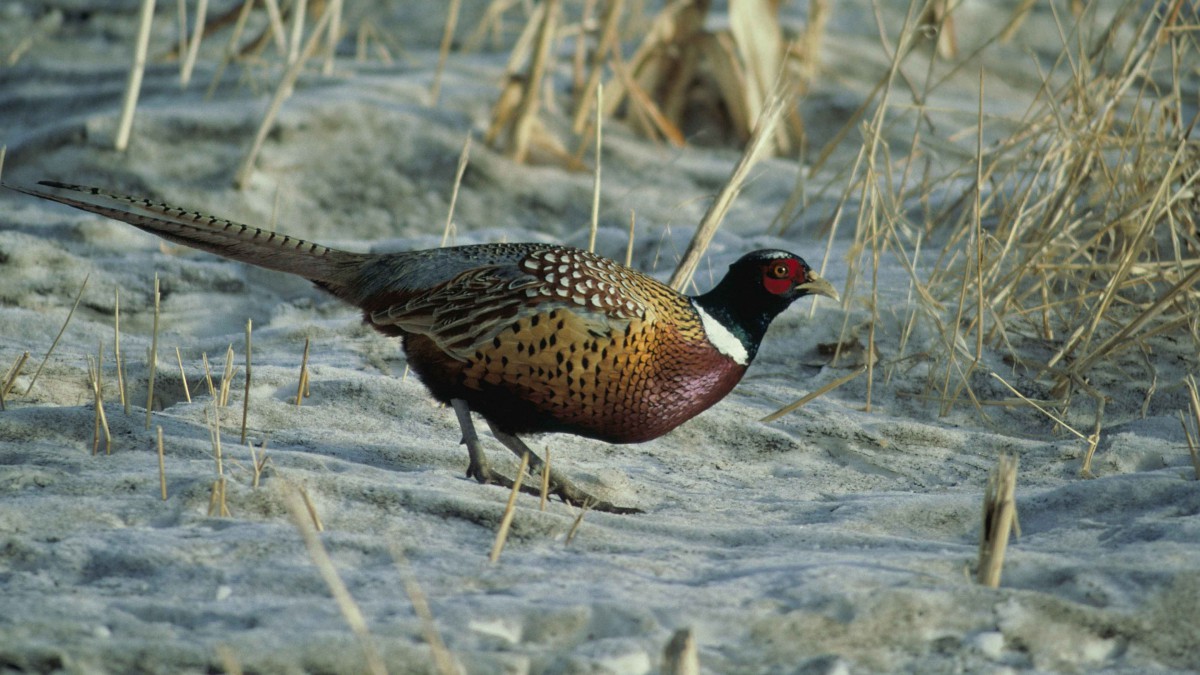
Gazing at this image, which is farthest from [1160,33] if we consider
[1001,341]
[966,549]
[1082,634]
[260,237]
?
[260,237]

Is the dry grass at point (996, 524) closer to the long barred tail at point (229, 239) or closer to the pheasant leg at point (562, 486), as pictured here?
the pheasant leg at point (562, 486)

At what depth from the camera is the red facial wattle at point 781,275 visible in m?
3.51

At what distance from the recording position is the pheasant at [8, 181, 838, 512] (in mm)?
3195

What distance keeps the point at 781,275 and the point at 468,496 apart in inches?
44.0

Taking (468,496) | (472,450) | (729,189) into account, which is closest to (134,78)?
(729,189)

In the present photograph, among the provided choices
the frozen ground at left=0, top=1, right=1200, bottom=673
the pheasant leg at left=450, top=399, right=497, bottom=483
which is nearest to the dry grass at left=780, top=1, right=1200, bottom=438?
the frozen ground at left=0, top=1, right=1200, bottom=673

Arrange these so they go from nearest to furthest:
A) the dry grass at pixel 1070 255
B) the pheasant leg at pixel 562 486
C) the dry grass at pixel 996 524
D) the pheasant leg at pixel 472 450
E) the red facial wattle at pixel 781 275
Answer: the dry grass at pixel 996 524 < the pheasant leg at pixel 562 486 < the pheasant leg at pixel 472 450 < the red facial wattle at pixel 781 275 < the dry grass at pixel 1070 255

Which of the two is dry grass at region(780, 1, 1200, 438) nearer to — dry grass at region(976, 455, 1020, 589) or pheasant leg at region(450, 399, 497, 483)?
pheasant leg at region(450, 399, 497, 483)

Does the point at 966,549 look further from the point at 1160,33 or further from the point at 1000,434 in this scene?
the point at 1160,33

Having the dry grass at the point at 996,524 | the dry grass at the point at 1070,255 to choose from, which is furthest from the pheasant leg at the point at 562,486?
the dry grass at the point at 1070,255

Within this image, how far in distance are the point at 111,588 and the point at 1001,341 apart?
318cm

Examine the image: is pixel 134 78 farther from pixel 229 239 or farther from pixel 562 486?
pixel 562 486

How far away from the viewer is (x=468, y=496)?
2.94 m

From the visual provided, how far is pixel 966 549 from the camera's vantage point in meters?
2.76
